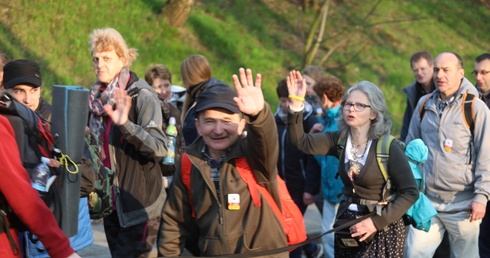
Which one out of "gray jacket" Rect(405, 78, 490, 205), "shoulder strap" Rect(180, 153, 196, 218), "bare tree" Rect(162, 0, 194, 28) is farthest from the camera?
"bare tree" Rect(162, 0, 194, 28)

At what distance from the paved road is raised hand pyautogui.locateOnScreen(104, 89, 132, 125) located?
317 centimetres

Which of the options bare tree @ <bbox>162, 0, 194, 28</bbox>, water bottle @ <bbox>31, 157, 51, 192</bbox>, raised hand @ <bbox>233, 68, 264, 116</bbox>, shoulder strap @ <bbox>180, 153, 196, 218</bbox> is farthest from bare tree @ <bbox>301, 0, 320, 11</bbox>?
water bottle @ <bbox>31, 157, 51, 192</bbox>

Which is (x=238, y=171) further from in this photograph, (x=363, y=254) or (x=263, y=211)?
(x=363, y=254)

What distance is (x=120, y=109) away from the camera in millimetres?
5434

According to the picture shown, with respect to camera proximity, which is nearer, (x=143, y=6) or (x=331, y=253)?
(x=331, y=253)

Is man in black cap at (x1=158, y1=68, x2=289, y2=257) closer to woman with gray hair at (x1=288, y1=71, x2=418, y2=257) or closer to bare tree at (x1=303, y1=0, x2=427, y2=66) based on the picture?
woman with gray hair at (x1=288, y1=71, x2=418, y2=257)

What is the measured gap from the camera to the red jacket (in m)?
3.43

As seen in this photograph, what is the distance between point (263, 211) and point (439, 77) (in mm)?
3058

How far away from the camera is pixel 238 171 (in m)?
4.32

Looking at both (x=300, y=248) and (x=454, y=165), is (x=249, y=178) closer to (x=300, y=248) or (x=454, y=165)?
(x=454, y=165)

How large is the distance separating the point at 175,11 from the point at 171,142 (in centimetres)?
850

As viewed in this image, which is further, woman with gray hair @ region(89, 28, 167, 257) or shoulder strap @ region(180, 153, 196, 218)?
woman with gray hair @ region(89, 28, 167, 257)

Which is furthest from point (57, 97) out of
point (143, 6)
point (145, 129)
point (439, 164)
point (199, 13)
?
point (199, 13)

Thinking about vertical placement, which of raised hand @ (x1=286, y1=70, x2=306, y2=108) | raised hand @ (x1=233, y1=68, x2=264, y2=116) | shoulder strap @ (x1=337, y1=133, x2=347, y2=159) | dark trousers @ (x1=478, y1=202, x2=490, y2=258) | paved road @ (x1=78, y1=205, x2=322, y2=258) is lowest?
paved road @ (x1=78, y1=205, x2=322, y2=258)
